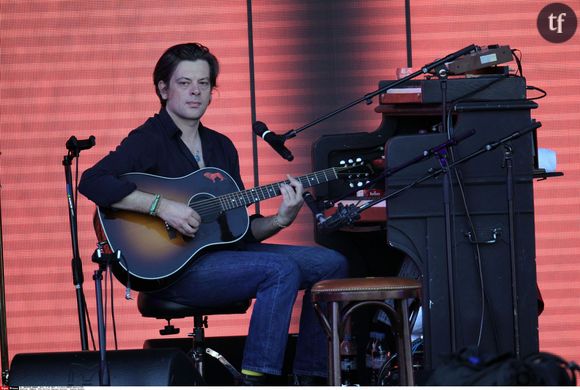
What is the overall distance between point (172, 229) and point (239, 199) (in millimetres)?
277

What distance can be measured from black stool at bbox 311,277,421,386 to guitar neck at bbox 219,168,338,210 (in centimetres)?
53

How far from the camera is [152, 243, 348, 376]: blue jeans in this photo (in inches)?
148

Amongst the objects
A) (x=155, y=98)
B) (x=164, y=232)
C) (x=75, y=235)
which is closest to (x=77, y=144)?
(x=75, y=235)

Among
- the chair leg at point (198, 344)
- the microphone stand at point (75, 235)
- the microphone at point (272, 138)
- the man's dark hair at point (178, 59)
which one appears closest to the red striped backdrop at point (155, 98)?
the man's dark hair at point (178, 59)

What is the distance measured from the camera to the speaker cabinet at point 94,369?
331cm

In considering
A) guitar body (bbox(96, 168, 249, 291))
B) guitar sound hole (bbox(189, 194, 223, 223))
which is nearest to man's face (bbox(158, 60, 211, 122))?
guitar body (bbox(96, 168, 249, 291))

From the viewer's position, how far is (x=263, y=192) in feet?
13.1

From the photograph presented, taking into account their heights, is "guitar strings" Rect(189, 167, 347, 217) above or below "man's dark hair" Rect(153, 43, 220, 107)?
below

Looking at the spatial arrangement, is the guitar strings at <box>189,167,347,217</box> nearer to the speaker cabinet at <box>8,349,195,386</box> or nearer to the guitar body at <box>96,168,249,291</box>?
the guitar body at <box>96,168,249,291</box>

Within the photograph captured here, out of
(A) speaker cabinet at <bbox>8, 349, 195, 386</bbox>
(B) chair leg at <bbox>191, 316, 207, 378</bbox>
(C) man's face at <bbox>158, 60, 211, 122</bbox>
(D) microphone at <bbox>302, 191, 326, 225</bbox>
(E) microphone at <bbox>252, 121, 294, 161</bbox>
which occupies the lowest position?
(B) chair leg at <bbox>191, 316, 207, 378</bbox>

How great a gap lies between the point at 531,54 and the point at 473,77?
155cm

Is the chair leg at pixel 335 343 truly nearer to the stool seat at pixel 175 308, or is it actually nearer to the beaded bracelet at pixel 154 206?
the stool seat at pixel 175 308

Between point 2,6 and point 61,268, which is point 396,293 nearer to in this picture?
point 61,268

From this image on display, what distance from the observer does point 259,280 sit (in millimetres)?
3857
